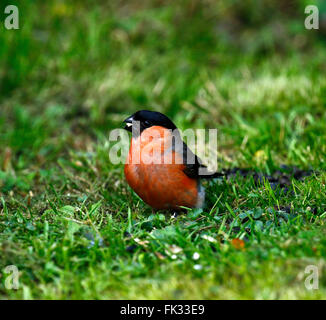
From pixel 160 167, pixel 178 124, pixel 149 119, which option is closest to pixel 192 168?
pixel 160 167

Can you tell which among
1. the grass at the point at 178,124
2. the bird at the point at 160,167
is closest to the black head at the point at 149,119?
the bird at the point at 160,167

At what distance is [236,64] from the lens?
7750 millimetres

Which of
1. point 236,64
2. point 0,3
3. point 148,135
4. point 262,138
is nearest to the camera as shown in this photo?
point 148,135

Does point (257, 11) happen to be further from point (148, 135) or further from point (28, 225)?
point (28, 225)

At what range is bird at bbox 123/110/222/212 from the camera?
3.98 metres

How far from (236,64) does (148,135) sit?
3.96 meters

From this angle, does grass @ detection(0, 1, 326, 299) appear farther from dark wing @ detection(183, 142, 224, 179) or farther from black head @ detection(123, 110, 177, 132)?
black head @ detection(123, 110, 177, 132)

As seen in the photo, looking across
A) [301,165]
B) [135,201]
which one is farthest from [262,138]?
[135,201]

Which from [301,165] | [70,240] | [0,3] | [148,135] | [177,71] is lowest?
[70,240]

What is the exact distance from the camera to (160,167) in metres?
4.00

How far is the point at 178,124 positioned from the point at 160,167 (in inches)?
77.2

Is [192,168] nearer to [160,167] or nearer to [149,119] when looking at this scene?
[160,167]

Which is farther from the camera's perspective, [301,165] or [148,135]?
[301,165]

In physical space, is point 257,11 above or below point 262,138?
above
